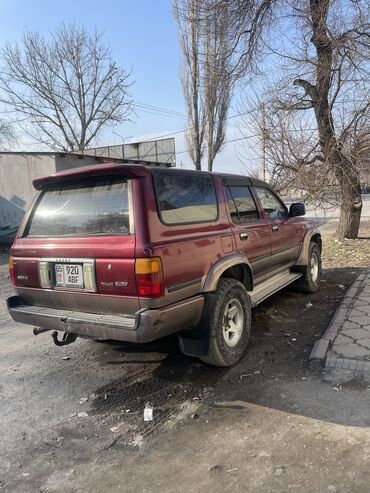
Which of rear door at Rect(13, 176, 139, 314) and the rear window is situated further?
the rear window

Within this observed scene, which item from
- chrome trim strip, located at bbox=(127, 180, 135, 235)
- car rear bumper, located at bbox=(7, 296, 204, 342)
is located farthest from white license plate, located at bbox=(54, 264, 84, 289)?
chrome trim strip, located at bbox=(127, 180, 135, 235)

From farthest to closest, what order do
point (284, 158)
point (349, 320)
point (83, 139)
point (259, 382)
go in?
point (83, 139) < point (284, 158) < point (349, 320) < point (259, 382)

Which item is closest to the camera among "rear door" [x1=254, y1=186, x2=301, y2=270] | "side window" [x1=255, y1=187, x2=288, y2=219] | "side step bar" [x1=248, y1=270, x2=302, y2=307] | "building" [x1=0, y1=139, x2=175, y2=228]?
"side step bar" [x1=248, y1=270, x2=302, y2=307]

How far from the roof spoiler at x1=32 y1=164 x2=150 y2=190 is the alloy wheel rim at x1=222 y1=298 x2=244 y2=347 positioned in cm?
149

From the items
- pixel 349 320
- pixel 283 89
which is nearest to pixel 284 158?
pixel 283 89

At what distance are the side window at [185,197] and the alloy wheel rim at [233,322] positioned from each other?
34.2 inches

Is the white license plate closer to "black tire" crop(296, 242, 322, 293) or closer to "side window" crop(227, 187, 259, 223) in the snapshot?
"side window" crop(227, 187, 259, 223)

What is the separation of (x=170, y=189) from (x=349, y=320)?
2.76m

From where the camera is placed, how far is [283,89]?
986cm

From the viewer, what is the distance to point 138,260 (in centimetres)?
311

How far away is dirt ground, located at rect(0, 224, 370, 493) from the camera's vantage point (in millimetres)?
2518

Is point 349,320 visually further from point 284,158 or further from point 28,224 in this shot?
point 284,158

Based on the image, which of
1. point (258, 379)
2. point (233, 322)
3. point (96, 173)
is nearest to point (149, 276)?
point (96, 173)

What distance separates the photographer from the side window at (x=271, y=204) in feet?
17.4
